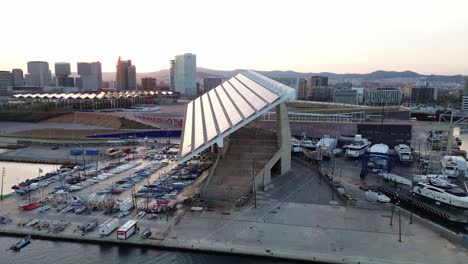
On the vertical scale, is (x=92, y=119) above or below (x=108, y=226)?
above

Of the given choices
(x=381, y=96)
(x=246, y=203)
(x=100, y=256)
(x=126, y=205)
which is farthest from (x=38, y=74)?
(x=100, y=256)

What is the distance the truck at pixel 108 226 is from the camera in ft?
47.2

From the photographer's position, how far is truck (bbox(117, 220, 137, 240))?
45.9ft

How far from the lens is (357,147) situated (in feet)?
88.2

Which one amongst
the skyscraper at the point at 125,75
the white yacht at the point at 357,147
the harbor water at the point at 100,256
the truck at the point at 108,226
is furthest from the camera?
the skyscraper at the point at 125,75

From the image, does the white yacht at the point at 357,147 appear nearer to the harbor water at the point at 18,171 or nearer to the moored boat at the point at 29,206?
the moored boat at the point at 29,206

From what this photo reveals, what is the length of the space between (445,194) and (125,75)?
134705 millimetres

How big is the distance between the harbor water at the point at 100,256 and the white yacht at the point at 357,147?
1573 cm

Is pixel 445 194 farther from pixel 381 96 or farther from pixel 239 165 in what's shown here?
pixel 381 96

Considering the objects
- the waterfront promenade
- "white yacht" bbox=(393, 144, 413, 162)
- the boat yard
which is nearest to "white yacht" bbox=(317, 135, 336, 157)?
the boat yard

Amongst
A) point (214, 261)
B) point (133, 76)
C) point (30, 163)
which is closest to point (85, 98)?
point (30, 163)

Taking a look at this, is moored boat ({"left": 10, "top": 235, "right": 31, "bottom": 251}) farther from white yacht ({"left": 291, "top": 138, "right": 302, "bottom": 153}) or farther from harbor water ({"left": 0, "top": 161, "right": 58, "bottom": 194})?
white yacht ({"left": 291, "top": 138, "right": 302, "bottom": 153})

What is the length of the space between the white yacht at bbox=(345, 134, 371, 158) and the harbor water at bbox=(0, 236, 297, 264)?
1573 cm

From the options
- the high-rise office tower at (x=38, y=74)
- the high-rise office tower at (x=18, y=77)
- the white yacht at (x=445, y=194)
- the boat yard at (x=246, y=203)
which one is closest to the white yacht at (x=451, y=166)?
the boat yard at (x=246, y=203)
